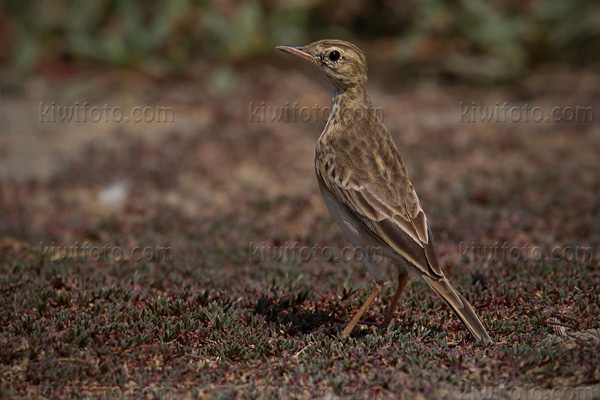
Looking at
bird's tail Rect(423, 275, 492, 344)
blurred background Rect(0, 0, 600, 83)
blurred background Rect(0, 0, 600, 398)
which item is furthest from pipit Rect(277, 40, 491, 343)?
blurred background Rect(0, 0, 600, 83)

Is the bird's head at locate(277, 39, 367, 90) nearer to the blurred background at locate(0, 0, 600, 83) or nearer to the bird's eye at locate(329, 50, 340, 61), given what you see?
the bird's eye at locate(329, 50, 340, 61)

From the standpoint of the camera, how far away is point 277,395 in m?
4.65

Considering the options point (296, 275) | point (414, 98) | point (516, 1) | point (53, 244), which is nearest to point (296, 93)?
point (414, 98)

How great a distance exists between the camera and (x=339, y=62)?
21.1ft

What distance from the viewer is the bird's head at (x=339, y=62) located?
21.1 ft

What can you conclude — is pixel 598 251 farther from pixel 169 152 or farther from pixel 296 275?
pixel 169 152

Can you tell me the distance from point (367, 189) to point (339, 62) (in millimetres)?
1382

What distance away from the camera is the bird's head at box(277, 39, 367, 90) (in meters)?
6.43

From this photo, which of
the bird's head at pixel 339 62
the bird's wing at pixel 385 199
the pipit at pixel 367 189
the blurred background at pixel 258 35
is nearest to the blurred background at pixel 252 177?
the blurred background at pixel 258 35

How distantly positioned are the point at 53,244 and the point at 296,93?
6.41 meters

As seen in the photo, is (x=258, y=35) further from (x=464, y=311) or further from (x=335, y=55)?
(x=464, y=311)

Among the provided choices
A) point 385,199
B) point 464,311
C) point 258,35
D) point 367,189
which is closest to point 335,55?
point 367,189

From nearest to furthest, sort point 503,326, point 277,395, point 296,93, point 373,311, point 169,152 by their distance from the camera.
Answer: point 277,395, point 503,326, point 373,311, point 169,152, point 296,93

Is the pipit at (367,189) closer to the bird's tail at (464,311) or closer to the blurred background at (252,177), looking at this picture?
the bird's tail at (464,311)
